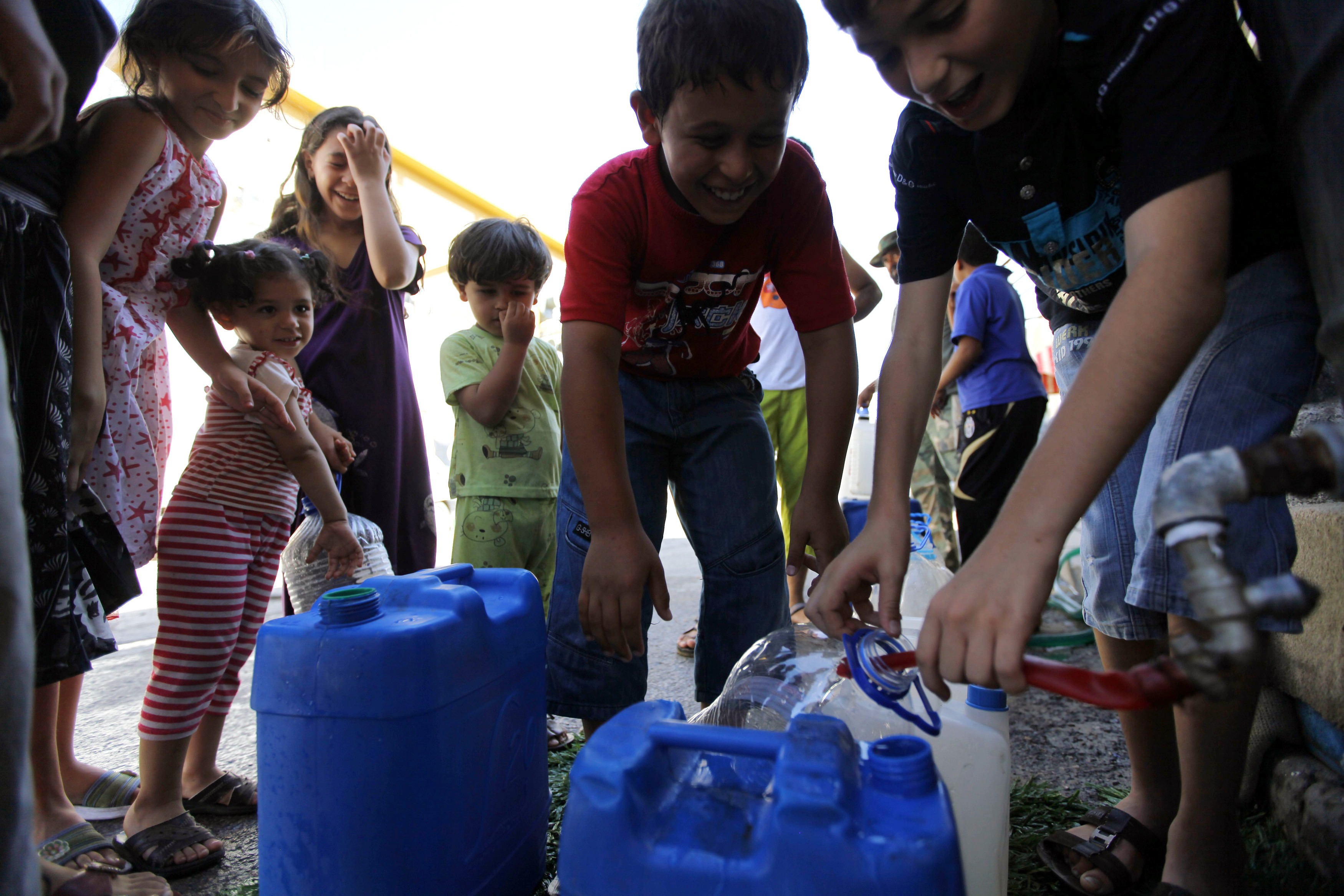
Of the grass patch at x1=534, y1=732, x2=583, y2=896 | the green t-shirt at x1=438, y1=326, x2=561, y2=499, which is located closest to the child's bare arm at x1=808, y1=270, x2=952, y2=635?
the grass patch at x1=534, y1=732, x2=583, y2=896

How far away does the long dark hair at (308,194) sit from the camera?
6.47 feet

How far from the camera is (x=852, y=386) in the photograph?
1.37 meters

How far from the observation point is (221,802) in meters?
1.46

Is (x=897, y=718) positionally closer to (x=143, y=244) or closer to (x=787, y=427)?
(x=143, y=244)

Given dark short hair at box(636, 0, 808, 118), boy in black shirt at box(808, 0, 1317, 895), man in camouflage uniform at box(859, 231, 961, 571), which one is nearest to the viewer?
boy in black shirt at box(808, 0, 1317, 895)

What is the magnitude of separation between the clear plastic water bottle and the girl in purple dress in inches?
4.6

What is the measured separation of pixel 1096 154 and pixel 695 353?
0.71m

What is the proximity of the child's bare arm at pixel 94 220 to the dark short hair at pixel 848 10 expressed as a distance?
1.18 m

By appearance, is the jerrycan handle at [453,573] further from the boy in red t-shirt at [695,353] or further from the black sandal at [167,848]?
the black sandal at [167,848]

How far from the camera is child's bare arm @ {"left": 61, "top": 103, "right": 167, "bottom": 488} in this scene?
3.94 feet

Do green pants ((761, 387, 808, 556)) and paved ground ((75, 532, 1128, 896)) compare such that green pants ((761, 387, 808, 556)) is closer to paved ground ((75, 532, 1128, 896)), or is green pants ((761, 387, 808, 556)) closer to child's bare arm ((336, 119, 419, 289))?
paved ground ((75, 532, 1128, 896))

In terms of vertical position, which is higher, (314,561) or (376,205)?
(376,205)

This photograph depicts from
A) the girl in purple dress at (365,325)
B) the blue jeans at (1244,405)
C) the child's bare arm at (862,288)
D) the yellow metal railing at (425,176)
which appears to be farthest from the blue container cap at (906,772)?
the yellow metal railing at (425,176)

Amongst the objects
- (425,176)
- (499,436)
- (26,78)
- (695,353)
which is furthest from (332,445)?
(425,176)
